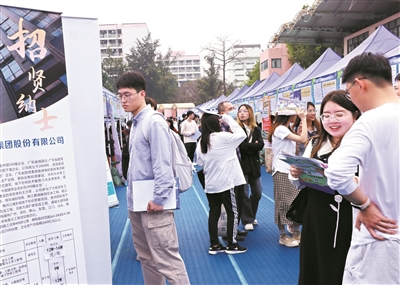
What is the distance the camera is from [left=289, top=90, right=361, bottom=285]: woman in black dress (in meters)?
2.12

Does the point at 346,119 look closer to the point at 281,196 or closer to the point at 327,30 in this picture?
the point at 281,196

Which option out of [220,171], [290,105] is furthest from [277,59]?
[220,171]

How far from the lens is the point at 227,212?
152 inches

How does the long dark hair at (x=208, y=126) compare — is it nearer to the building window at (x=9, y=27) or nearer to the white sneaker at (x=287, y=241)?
the white sneaker at (x=287, y=241)

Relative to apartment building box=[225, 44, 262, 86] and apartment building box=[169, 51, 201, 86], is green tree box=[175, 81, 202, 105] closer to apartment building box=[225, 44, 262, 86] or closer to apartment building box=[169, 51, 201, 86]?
apartment building box=[225, 44, 262, 86]

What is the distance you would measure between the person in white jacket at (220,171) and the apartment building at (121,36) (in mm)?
78949

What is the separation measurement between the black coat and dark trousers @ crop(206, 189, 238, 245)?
685 mm

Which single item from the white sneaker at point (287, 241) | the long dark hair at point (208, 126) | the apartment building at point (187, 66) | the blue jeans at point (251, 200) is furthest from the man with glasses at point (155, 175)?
the apartment building at point (187, 66)

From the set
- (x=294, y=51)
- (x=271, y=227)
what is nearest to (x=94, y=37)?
(x=271, y=227)

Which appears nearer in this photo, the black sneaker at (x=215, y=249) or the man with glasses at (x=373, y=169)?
the man with glasses at (x=373, y=169)

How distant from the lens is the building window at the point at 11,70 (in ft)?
4.30

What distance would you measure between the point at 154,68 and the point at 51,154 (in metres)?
53.0

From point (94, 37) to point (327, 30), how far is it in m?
18.1

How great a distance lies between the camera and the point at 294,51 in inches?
1134
